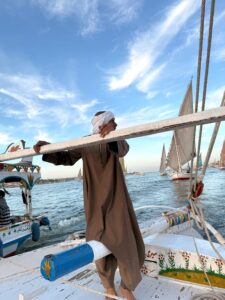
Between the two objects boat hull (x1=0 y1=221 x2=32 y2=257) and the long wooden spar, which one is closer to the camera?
the long wooden spar

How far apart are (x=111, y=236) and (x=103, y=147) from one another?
0.73m

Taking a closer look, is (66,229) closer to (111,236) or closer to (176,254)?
(176,254)

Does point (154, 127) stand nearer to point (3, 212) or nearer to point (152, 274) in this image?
point (152, 274)

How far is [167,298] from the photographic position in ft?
8.44

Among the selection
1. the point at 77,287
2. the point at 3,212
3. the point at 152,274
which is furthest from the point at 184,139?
the point at 77,287

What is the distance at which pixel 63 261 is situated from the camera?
1869mm

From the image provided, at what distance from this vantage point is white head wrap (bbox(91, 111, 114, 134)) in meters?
2.09

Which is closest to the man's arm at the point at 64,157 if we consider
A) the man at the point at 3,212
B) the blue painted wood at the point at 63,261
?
the blue painted wood at the point at 63,261

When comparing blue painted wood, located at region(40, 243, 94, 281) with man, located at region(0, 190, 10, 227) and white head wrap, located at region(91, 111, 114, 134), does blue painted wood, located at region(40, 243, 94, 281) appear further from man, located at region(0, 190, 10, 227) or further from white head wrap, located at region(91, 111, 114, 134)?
man, located at region(0, 190, 10, 227)

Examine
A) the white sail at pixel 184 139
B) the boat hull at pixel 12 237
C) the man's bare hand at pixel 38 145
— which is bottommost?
the boat hull at pixel 12 237

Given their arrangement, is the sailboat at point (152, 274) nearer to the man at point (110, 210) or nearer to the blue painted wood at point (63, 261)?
the blue painted wood at point (63, 261)

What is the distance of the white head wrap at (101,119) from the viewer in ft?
6.86

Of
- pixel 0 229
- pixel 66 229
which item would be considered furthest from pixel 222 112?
pixel 66 229

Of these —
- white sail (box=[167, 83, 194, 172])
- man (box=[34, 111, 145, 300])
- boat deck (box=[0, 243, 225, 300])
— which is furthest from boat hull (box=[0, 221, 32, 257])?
white sail (box=[167, 83, 194, 172])
